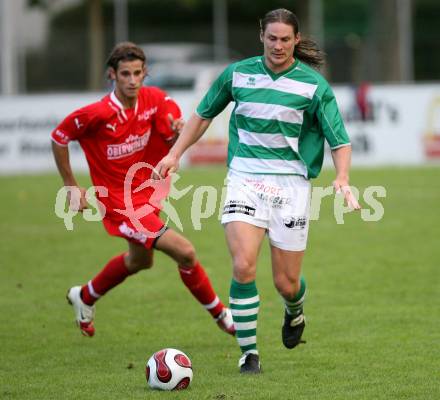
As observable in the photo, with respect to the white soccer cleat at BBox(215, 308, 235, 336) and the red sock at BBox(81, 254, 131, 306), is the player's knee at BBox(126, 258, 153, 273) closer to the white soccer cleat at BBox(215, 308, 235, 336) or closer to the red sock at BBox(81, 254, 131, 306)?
the red sock at BBox(81, 254, 131, 306)

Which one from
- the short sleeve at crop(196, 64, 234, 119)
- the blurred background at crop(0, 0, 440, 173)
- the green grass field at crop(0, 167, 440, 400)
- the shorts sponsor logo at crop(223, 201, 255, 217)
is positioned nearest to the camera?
the green grass field at crop(0, 167, 440, 400)

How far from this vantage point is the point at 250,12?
27.5m

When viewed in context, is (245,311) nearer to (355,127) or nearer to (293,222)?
(293,222)

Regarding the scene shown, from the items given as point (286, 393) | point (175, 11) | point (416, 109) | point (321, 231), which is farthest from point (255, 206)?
point (175, 11)

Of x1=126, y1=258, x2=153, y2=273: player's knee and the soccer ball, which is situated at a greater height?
x1=126, y1=258, x2=153, y2=273: player's knee

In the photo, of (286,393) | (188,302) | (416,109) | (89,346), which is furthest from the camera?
(416,109)

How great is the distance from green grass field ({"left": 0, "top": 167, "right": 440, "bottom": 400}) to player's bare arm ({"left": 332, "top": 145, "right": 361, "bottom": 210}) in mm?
1002

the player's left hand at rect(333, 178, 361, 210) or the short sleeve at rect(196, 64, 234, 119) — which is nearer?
the player's left hand at rect(333, 178, 361, 210)

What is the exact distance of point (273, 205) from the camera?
6180 millimetres

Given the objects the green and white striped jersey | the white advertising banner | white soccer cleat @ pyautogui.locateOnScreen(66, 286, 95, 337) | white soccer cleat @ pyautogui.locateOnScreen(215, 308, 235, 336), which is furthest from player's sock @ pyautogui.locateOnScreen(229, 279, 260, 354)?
the white advertising banner

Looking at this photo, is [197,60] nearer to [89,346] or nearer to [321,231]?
[321,231]

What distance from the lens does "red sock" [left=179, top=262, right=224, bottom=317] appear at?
7047mm

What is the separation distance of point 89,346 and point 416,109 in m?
13.4

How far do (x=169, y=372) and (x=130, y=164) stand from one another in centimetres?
189
